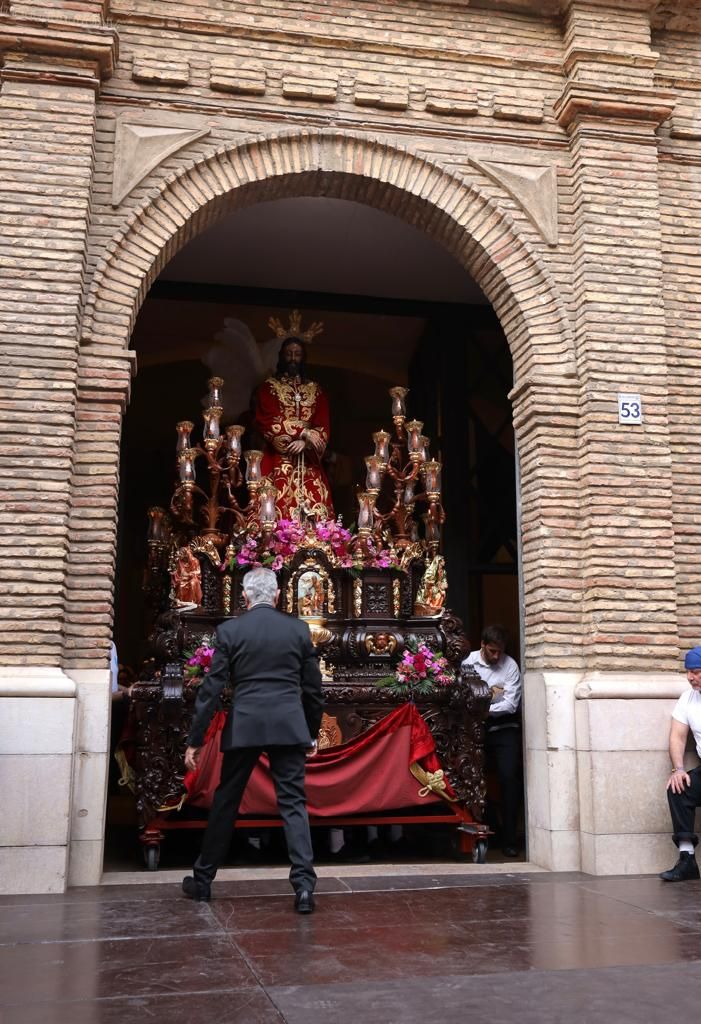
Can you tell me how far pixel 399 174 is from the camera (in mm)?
7402

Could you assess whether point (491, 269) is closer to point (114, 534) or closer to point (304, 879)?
point (114, 534)

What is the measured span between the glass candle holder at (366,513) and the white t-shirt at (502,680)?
1.32 meters

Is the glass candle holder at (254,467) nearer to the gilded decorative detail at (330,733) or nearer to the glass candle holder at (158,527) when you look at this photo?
the glass candle holder at (158,527)

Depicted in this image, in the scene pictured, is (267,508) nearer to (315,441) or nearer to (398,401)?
(315,441)

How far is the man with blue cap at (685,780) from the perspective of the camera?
6.24 m

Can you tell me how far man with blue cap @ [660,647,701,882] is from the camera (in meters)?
6.24

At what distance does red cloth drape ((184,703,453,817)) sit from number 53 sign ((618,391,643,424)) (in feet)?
8.15

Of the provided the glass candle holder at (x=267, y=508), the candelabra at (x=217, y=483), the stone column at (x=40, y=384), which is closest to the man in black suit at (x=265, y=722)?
the stone column at (x=40, y=384)

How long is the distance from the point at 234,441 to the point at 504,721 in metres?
3.08

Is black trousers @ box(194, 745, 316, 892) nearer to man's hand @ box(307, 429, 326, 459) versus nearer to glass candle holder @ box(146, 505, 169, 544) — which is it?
glass candle holder @ box(146, 505, 169, 544)

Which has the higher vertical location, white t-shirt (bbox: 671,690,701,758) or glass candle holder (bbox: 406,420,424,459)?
glass candle holder (bbox: 406,420,424,459)

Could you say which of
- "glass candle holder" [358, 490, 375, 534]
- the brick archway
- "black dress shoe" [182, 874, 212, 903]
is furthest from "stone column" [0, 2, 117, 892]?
"glass candle holder" [358, 490, 375, 534]

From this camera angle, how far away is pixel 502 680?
A: 25.5 ft

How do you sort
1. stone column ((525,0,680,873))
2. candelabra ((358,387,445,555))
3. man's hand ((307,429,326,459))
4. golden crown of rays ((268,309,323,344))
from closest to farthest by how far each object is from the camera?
stone column ((525,0,680,873))
candelabra ((358,387,445,555))
man's hand ((307,429,326,459))
golden crown of rays ((268,309,323,344))
